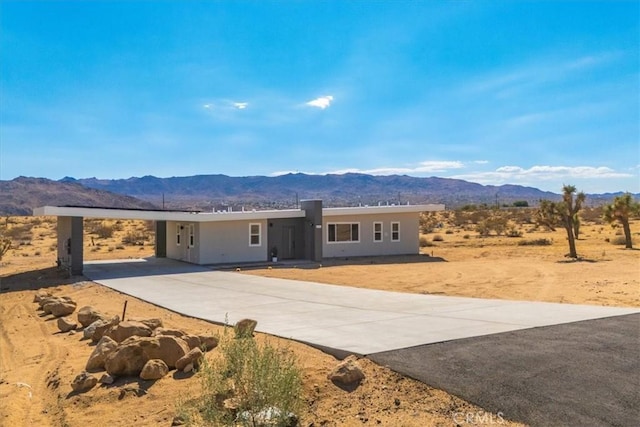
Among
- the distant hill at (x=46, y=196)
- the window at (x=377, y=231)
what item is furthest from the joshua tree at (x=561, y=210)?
the distant hill at (x=46, y=196)

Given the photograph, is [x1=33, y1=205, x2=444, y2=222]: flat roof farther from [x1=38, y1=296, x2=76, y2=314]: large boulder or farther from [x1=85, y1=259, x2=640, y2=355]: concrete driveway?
[x1=38, y1=296, x2=76, y2=314]: large boulder

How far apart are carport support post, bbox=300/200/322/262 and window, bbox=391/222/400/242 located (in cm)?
484

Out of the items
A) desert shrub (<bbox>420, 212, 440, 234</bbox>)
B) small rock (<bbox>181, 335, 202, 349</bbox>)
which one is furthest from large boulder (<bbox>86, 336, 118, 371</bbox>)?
desert shrub (<bbox>420, 212, 440, 234</bbox>)

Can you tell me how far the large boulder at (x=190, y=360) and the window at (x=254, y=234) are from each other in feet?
64.0

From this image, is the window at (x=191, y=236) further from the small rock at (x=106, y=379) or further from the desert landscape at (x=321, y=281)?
the small rock at (x=106, y=379)

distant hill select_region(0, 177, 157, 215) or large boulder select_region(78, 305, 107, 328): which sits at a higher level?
distant hill select_region(0, 177, 157, 215)

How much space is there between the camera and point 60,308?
14.6 m

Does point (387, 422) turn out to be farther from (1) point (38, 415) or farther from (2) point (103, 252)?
(2) point (103, 252)

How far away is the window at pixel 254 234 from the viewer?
27906 millimetres

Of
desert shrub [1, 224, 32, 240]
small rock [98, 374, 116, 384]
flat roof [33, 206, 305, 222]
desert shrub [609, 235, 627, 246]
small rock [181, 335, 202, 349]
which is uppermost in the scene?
flat roof [33, 206, 305, 222]

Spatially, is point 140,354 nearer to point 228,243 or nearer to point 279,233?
point 228,243

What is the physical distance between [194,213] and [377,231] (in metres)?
10.0

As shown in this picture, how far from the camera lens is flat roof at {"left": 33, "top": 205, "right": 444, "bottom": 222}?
72.0ft

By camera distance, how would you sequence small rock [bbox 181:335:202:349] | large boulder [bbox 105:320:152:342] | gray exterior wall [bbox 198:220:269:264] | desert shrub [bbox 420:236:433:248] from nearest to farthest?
1. small rock [bbox 181:335:202:349]
2. large boulder [bbox 105:320:152:342]
3. gray exterior wall [bbox 198:220:269:264]
4. desert shrub [bbox 420:236:433:248]
